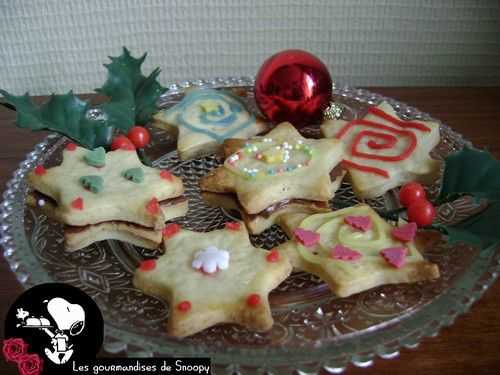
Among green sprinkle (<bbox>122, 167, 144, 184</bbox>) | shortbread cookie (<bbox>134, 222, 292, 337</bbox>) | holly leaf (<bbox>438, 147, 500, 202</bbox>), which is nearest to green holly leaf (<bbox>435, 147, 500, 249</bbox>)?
holly leaf (<bbox>438, 147, 500, 202</bbox>)

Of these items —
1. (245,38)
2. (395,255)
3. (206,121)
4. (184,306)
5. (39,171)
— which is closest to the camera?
(184,306)

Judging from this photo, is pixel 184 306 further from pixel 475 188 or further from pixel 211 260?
pixel 475 188

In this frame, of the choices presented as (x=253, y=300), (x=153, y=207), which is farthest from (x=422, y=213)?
(x=153, y=207)

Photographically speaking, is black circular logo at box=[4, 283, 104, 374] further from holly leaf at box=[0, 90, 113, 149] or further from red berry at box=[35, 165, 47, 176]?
holly leaf at box=[0, 90, 113, 149]

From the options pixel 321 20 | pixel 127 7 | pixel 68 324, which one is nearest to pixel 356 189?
pixel 68 324

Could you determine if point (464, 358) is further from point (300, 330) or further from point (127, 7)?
point (127, 7)
